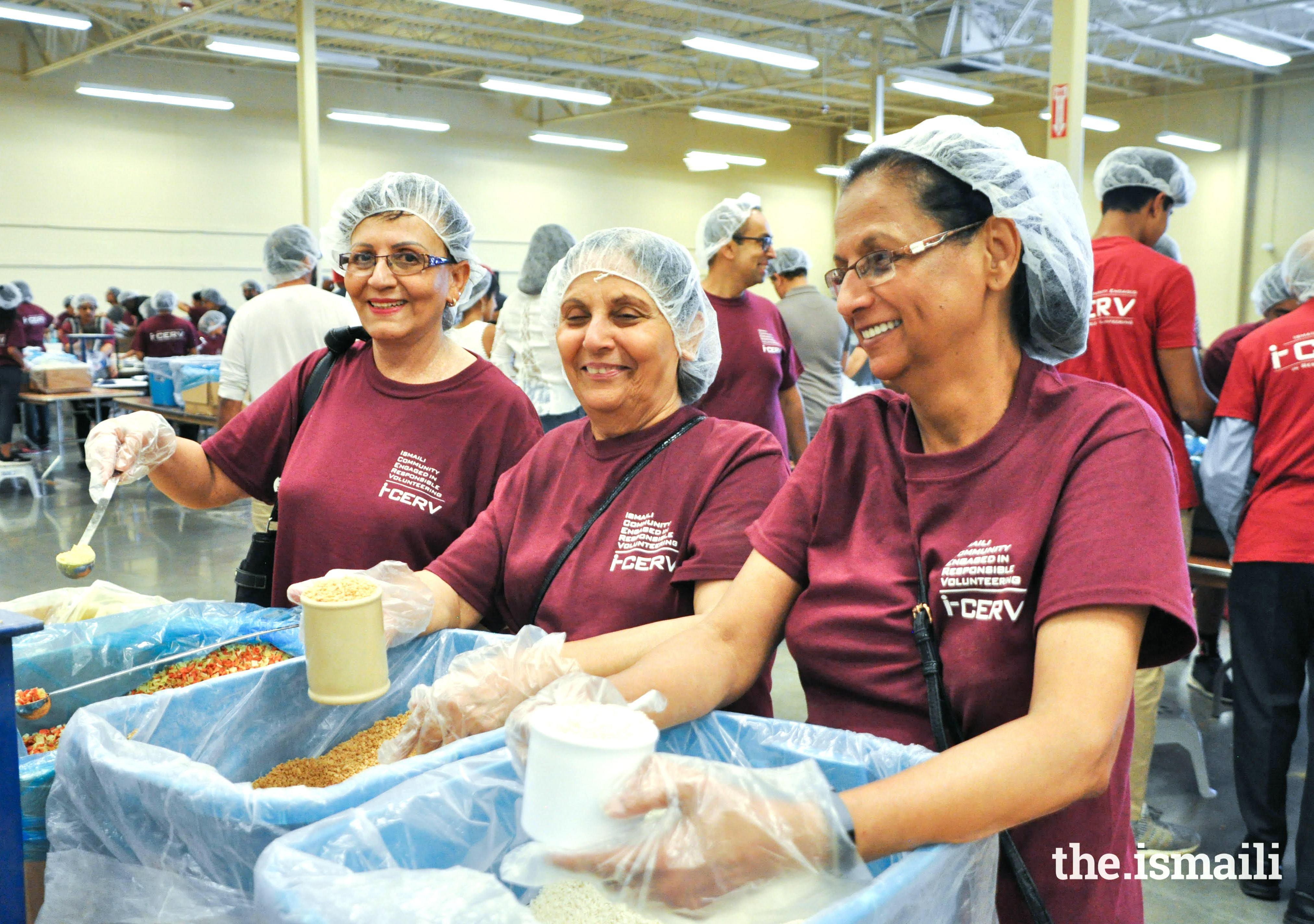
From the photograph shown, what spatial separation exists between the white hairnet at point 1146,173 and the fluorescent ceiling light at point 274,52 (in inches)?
337

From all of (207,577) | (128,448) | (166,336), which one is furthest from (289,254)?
(166,336)

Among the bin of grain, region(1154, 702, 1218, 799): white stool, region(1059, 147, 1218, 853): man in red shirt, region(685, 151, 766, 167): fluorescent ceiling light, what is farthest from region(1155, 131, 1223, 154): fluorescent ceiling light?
the bin of grain

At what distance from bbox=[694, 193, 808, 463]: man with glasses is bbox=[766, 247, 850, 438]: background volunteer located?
3.02ft

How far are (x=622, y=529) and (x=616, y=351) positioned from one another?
0.96 feet

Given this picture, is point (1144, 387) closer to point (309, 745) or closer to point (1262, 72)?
point (309, 745)

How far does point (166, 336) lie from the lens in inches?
377

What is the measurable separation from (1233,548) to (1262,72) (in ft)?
44.8

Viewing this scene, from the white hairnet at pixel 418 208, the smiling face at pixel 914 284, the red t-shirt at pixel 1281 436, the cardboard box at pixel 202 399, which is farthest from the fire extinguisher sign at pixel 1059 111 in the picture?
the cardboard box at pixel 202 399

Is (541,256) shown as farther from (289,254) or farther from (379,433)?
(379,433)

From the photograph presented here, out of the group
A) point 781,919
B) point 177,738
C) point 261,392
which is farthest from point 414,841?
point 261,392

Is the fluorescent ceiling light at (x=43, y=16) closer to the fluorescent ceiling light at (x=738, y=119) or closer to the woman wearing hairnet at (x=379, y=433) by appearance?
the fluorescent ceiling light at (x=738, y=119)

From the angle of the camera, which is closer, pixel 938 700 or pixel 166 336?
pixel 938 700

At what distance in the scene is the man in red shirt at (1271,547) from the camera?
261cm

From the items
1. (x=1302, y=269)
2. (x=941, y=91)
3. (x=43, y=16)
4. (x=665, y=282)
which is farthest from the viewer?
(x=941, y=91)
